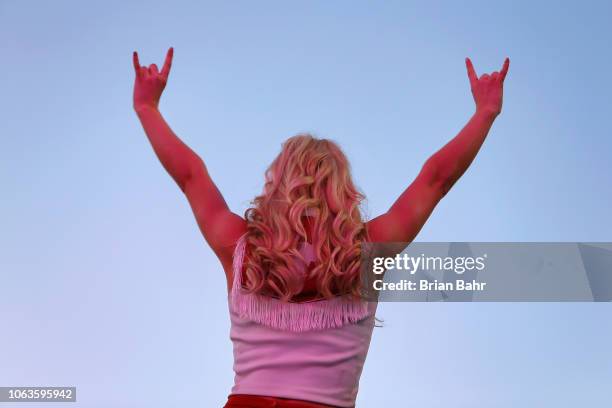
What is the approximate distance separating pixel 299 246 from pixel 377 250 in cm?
25

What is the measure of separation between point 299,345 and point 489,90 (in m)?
1.18

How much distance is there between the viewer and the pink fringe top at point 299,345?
2.26m

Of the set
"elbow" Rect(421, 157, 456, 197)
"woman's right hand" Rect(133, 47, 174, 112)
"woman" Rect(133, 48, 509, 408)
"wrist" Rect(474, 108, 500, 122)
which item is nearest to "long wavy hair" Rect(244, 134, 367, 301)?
"woman" Rect(133, 48, 509, 408)

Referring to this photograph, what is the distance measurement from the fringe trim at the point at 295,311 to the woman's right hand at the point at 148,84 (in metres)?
0.76

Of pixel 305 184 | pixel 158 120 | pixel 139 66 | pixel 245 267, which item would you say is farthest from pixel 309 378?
pixel 139 66

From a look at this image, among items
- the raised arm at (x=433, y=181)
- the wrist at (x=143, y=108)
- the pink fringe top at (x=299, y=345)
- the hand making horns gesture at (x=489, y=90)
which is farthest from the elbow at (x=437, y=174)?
the wrist at (x=143, y=108)

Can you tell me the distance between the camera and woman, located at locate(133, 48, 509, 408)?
228 cm

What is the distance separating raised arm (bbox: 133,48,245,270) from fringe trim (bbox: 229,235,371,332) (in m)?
0.08

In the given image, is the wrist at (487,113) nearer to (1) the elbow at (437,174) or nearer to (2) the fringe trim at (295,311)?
(1) the elbow at (437,174)

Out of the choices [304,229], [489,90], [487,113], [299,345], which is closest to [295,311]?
[299,345]

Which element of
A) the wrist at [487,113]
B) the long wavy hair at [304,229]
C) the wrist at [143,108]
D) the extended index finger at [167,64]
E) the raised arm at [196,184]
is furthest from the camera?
the extended index finger at [167,64]

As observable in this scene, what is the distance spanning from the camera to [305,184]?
238 cm

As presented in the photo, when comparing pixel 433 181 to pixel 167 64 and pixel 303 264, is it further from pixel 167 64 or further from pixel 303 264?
pixel 167 64

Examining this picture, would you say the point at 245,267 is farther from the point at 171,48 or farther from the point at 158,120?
the point at 171,48
